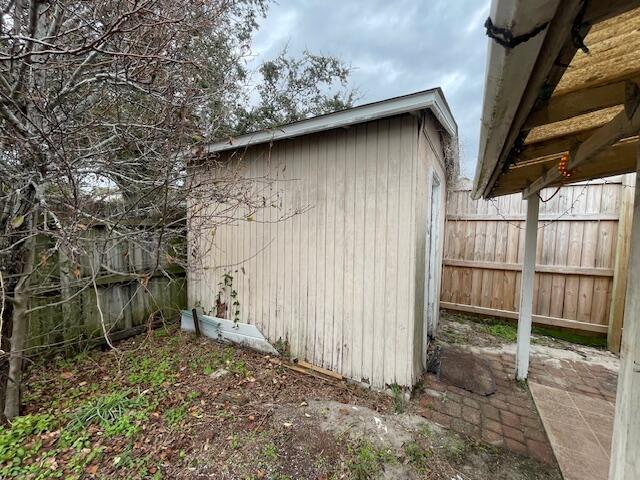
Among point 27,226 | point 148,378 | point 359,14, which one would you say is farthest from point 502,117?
point 359,14

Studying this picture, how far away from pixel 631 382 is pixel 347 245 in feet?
7.16

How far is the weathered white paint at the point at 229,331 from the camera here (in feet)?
11.9

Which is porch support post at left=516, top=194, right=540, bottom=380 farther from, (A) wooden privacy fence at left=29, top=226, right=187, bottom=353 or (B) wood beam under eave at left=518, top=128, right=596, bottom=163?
(A) wooden privacy fence at left=29, top=226, right=187, bottom=353

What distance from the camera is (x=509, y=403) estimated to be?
2684 millimetres

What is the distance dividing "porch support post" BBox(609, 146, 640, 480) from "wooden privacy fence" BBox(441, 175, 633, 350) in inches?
151

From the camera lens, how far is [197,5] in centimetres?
241

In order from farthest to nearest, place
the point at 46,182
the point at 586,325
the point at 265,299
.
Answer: the point at 586,325 → the point at 265,299 → the point at 46,182

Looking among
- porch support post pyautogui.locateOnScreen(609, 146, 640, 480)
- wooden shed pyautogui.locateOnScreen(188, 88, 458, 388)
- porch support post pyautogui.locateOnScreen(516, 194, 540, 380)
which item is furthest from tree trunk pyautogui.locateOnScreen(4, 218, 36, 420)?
porch support post pyautogui.locateOnScreen(516, 194, 540, 380)

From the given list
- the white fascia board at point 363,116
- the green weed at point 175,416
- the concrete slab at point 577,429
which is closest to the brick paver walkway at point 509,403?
the concrete slab at point 577,429

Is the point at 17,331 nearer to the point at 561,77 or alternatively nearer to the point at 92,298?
the point at 92,298

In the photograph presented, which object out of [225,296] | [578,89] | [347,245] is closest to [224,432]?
[347,245]

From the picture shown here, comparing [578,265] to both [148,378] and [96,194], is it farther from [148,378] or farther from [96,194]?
[96,194]

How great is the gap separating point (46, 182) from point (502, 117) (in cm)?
294

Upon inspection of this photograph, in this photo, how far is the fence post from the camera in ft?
12.0
